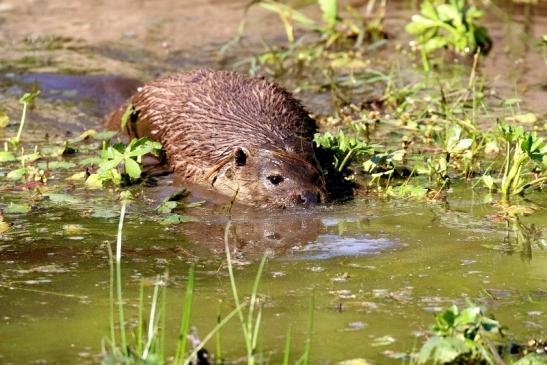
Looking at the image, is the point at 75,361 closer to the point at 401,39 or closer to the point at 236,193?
the point at 236,193

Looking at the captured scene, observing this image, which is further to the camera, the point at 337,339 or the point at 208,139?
the point at 208,139

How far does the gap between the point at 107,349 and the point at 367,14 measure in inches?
264

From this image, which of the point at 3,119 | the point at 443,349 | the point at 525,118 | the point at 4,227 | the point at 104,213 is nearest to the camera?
the point at 443,349

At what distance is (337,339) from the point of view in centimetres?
356

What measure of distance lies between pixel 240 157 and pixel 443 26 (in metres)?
2.98

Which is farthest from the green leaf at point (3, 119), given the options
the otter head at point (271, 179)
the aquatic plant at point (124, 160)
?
the otter head at point (271, 179)

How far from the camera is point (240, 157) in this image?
5863 millimetres

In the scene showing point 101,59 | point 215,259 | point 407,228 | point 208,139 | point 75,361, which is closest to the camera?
point 75,361

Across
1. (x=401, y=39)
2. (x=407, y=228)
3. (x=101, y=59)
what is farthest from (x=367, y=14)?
(x=407, y=228)

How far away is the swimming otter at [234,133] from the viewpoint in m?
5.64

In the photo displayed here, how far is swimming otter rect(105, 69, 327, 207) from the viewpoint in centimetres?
564

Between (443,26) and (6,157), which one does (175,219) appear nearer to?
(6,157)

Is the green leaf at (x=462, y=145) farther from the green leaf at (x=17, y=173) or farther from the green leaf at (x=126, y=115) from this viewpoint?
the green leaf at (x=17, y=173)

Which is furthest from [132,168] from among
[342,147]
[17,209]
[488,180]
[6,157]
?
[488,180]
